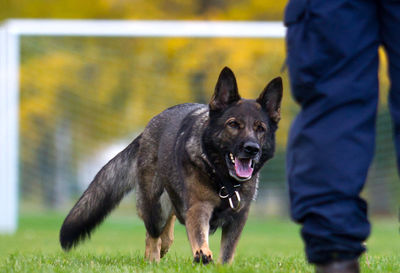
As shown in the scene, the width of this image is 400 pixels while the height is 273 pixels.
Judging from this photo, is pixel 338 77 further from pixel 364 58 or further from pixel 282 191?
pixel 282 191

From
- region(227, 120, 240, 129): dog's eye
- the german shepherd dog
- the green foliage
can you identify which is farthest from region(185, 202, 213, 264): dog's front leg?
the green foliage

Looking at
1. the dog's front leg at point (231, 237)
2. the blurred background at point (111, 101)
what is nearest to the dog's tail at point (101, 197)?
the dog's front leg at point (231, 237)

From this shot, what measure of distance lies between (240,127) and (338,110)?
2.28 m

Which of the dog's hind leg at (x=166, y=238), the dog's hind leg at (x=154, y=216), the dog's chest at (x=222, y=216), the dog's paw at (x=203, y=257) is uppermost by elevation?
the dog's chest at (x=222, y=216)

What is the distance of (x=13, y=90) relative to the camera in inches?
486

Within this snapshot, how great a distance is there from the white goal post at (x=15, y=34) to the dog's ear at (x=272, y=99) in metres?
7.47

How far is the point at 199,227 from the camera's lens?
4.77 metres

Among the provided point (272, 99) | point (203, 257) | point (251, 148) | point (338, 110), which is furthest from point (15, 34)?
point (338, 110)

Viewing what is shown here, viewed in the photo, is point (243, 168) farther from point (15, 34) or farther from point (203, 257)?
point (15, 34)

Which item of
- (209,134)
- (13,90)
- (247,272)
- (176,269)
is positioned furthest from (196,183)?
(13,90)

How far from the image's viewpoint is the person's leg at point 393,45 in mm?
2562

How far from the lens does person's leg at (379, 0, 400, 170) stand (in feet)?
8.41

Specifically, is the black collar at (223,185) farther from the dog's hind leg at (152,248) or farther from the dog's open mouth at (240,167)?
the dog's hind leg at (152,248)

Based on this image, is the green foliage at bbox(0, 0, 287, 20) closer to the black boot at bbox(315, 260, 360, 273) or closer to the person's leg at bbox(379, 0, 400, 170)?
the person's leg at bbox(379, 0, 400, 170)
